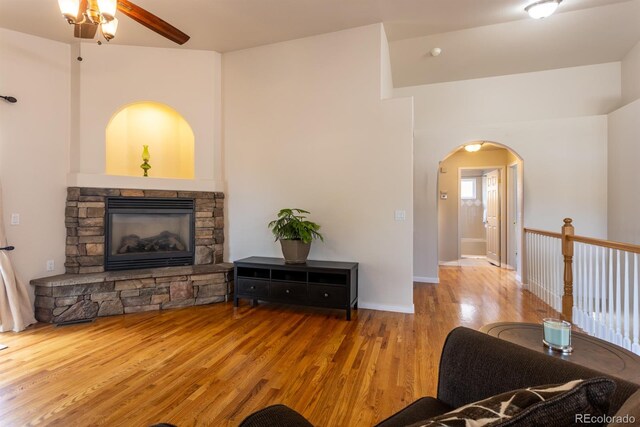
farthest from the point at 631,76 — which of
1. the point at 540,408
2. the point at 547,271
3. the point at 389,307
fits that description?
the point at 540,408

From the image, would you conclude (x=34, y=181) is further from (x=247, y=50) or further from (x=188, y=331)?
(x=247, y=50)

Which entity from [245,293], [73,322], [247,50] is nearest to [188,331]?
[245,293]

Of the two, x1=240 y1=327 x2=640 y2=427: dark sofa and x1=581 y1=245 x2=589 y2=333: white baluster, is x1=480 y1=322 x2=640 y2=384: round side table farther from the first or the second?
x1=581 y1=245 x2=589 y2=333: white baluster

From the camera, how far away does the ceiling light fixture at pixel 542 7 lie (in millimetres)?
3223

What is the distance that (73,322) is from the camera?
3.25 m

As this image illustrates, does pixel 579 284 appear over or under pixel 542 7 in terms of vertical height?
under

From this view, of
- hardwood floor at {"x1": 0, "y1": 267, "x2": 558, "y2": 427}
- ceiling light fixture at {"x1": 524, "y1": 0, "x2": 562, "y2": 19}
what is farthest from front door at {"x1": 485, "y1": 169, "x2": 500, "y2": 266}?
ceiling light fixture at {"x1": 524, "y1": 0, "x2": 562, "y2": 19}

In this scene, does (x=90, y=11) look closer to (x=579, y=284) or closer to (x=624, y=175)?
(x=579, y=284)

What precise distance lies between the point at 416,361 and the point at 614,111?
190 inches

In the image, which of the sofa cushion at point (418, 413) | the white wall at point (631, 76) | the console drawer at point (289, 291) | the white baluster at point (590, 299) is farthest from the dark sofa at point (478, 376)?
the white wall at point (631, 76)

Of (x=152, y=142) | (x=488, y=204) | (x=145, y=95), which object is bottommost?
(x=488, y=204)

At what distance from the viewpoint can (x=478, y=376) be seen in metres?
1.13

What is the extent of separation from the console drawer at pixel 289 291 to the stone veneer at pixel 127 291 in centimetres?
76

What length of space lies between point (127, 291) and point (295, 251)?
197 centimetres
